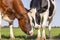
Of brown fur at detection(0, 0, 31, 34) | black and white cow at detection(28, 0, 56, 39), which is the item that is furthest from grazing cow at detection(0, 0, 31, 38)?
black and white cow at detection(28, 0, 56, 39)

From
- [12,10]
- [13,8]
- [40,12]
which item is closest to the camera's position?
[12,10]

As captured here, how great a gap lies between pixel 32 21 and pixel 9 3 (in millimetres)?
1602

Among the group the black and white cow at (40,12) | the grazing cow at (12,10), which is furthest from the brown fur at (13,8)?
the black and white cow at (40,12)

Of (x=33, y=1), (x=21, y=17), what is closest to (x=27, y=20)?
(x=21, y=17)

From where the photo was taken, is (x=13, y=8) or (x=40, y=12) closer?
(x=13, y=8)

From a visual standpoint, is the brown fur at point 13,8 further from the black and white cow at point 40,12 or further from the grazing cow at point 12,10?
the black and white cow at point 40,12

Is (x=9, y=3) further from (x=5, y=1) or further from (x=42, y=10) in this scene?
(x=42, y=10)

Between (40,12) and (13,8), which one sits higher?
(13,8)

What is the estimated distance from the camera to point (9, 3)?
664 inches

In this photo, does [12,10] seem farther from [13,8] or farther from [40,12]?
[40,12]

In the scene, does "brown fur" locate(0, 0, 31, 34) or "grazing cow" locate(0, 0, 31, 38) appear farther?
"brown fur" locate(0, 0, 31, 34)

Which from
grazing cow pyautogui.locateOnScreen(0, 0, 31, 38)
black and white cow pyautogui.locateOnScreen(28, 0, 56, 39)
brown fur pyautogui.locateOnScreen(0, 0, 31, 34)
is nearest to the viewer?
grazing cow pyautogui.locateOnScreen(0, 0, 31, 38)

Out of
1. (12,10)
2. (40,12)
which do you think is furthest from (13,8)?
(40,12)

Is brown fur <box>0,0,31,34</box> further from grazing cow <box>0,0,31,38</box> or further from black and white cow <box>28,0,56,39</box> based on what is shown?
black and white cow <box>28,0,56,39</box>
